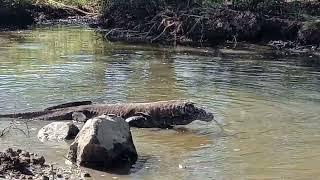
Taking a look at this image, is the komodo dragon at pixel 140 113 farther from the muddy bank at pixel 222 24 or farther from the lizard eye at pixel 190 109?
the muddy bank at pixel 222 24

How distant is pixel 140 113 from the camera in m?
11.3

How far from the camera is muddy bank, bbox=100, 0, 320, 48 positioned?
2475cm

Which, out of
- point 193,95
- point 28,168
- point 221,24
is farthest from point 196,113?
point 221,24

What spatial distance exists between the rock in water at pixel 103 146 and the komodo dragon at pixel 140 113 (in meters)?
2.27

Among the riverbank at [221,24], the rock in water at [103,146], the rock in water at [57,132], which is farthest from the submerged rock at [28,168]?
the riverbank at [221,24]

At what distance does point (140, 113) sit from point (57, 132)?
1.77 metres

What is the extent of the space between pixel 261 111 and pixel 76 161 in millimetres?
4975

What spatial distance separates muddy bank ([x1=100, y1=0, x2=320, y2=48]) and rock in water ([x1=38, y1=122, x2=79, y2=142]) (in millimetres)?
15564

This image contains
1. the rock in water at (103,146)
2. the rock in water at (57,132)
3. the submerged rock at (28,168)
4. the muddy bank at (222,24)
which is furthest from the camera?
the muddy bank at (222,24)

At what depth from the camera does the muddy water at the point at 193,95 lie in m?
8.84

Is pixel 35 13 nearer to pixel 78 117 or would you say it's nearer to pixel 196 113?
pixel 78 117

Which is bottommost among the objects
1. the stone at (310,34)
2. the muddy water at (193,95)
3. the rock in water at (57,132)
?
the muddy water at (193,95)

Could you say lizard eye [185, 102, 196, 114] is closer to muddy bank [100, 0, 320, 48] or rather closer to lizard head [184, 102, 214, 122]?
lizard head [184, 102, 214, 122]

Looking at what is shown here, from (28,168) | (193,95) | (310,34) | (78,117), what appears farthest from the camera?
(310,34)
